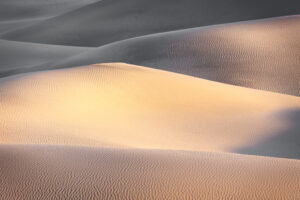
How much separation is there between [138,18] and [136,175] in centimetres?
1303

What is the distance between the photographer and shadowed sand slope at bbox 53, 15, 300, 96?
7.39 metres

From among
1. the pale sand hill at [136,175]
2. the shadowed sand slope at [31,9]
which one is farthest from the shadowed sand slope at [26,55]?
the shadowed sand slope at [31,9]

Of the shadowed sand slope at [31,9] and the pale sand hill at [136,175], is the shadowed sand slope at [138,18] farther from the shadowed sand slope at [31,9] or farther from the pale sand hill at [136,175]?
the pale sand hill at [136,175]

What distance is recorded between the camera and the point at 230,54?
7828 millimetres

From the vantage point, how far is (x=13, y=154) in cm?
229

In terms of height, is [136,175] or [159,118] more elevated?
[159,118]

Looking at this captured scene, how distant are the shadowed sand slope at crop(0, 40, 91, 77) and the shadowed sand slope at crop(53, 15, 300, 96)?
41.8 inches

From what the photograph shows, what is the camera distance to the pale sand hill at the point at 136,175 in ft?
6.54

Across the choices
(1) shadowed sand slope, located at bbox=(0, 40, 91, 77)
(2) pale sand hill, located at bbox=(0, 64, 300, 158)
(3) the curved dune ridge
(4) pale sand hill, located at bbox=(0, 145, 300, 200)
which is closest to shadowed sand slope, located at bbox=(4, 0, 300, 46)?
(1) shadowed sand slope, located at bbox=(0, 40, 91, 77)

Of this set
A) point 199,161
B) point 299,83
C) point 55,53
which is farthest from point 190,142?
point 55,53

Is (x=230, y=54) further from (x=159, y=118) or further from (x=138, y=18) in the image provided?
(x=138, y=18)

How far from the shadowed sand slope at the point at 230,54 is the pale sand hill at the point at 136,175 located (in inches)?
195

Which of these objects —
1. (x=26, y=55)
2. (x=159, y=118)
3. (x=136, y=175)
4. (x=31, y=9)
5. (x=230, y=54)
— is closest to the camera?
(x=136, y=175)

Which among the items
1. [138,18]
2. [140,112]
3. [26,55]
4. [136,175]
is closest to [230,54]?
[140,112]
